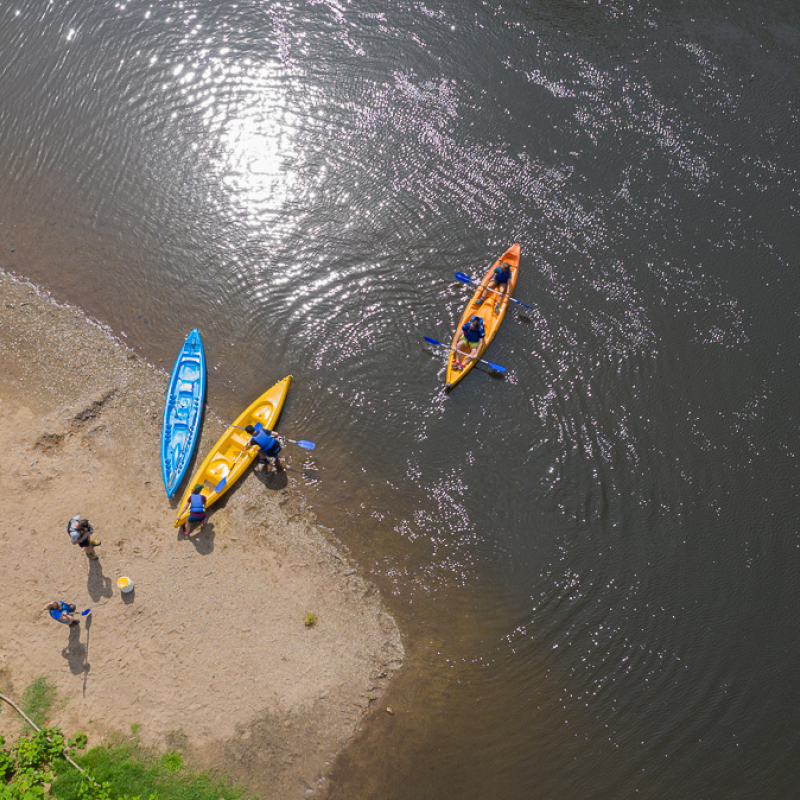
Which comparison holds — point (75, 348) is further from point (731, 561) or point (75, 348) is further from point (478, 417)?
point (731, 561)

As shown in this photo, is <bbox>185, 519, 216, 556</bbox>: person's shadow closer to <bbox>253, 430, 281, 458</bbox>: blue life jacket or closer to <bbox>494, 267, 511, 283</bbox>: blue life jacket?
<bbox>253, 430, 281, 458</bbox>: blue life jacket

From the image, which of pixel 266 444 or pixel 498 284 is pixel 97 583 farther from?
pixel 498 284

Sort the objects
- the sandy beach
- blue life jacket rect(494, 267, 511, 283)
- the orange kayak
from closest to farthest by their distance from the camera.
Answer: the sandy beach, the orange kayak, blue life jacket rect(494, 267, 511, 283)

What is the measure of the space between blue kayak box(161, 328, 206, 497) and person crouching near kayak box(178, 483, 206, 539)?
22.3 inches

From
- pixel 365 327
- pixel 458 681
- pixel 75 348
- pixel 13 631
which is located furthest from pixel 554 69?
pixel 13 631

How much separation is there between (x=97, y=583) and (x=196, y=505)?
2694mm

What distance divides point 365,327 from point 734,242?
10675mm

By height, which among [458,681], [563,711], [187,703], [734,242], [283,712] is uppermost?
[734,242]

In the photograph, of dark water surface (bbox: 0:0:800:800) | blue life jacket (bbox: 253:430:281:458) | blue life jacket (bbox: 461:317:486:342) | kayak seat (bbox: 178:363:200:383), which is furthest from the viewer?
blue life jacket (bbox: 461:317:486:342)

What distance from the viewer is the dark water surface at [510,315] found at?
1259 centimetres

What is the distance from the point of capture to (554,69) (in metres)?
18.6

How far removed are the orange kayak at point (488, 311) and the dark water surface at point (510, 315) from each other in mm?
389

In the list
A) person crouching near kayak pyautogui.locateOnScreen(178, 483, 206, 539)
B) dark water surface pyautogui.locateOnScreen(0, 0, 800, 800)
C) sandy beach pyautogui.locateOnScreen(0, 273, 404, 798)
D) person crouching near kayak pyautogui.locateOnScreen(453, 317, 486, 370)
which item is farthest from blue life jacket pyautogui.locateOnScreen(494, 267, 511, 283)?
person crouching near kayak pyautogui.locateOnScreen(178, 483, 206, 539)

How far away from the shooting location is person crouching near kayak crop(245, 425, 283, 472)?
529 inches
